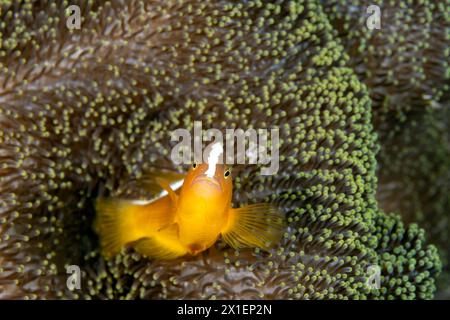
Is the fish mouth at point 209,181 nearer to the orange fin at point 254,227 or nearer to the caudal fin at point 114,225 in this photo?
the orange fin at point 254,227

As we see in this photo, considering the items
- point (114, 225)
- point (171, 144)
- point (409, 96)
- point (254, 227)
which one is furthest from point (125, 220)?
point (409, 96)

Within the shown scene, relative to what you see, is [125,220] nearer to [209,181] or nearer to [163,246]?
[163,246]

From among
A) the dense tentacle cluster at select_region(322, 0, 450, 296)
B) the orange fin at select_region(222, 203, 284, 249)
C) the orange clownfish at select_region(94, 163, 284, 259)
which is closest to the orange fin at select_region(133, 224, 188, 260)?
the orange clownfish at select_region(94, 163, 284, 259)

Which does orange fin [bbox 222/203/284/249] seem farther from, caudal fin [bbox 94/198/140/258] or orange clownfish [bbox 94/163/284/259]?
caudal fin [bbox 94/198/140/258]

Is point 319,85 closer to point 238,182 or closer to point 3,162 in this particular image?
point 238,182

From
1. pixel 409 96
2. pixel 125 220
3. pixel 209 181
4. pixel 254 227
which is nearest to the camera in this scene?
pixel 209 181

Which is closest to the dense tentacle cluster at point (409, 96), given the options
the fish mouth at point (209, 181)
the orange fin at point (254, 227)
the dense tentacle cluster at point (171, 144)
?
the dense tentacle cluster at point (171, 144)
